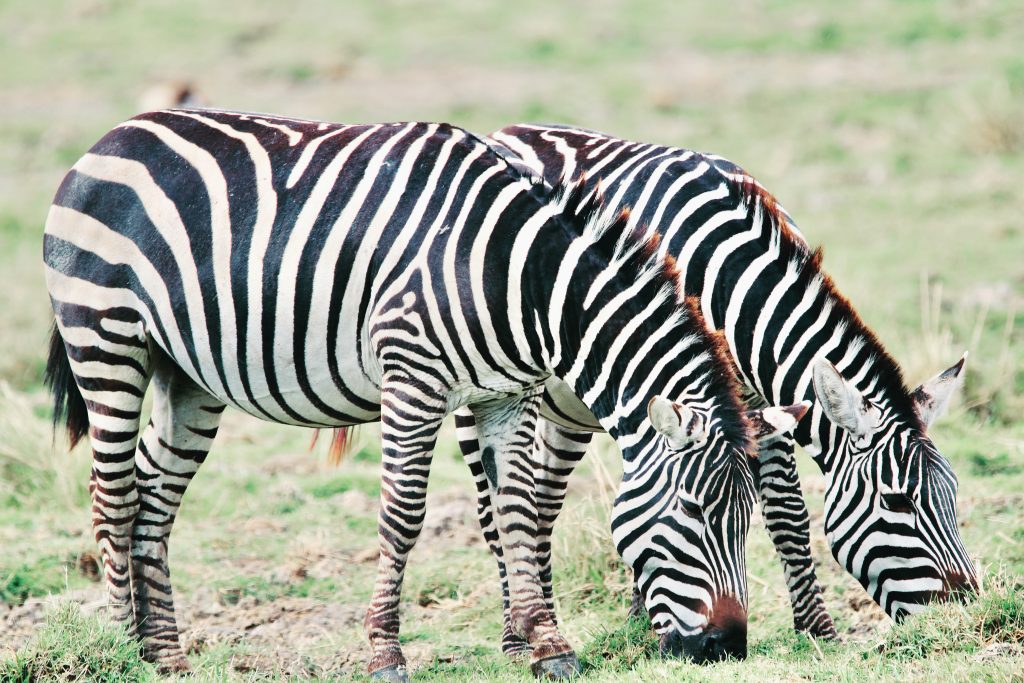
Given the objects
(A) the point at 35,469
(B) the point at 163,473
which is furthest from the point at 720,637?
(A) the point at 35,469

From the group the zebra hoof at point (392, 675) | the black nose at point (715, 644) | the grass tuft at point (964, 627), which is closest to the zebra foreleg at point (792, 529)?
the grass tuft at point (964, 627)

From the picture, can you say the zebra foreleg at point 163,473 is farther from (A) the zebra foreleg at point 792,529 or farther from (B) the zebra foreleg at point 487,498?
(A) the zebra foreleg at point 792,529

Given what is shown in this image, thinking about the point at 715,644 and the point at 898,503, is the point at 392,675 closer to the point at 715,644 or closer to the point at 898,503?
the point at 715,644

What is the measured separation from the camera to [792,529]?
5.73 m

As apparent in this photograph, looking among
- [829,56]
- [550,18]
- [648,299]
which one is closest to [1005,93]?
[829,56]

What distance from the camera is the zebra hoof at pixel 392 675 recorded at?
5141 millimetres

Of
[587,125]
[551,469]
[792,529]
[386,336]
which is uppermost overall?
[587,125]

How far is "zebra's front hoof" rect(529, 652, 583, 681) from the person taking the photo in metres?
5.18

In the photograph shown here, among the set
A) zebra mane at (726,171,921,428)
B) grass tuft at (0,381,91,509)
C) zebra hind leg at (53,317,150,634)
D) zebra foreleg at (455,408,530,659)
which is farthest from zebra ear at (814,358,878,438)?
grass tuft at (0,381,91,509)

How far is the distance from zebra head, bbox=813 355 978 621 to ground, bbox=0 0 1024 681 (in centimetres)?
22

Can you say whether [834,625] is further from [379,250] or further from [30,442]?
[30,442]

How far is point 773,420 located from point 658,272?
739mm

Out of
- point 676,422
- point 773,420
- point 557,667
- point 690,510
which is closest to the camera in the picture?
point 676,422

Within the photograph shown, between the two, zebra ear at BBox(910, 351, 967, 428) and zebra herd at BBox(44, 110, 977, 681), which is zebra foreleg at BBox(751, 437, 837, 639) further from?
zebra ear at BBox(910, 351, 967, 428)
